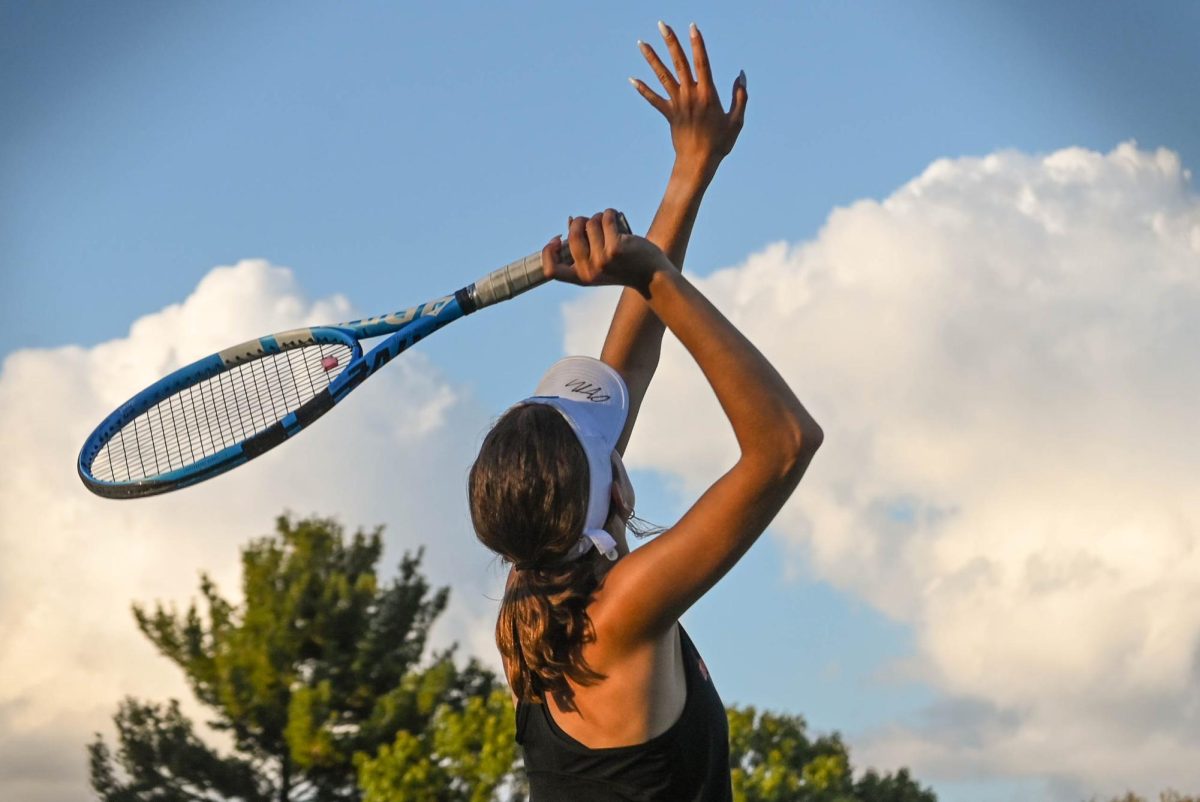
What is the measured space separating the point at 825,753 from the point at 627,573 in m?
37.2

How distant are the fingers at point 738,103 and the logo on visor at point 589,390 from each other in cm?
118

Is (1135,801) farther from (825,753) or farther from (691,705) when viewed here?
(691,705)

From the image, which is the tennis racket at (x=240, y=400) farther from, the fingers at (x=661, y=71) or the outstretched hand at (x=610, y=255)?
the outstretched hand at (x=610, y=255)

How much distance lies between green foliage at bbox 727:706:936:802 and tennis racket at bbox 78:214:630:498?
811 inches

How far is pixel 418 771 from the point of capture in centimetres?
3073

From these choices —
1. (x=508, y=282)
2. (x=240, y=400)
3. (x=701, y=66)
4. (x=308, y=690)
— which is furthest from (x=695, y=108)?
(x=308, y=690)

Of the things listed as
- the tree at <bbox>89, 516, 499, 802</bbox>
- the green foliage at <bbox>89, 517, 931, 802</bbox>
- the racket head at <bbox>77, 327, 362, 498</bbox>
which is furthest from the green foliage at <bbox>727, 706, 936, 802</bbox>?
the racket head at <bbox>77, 327, 362, 498</bbox>

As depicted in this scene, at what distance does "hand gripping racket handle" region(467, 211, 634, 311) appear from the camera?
4.57 metres

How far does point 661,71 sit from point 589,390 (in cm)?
123

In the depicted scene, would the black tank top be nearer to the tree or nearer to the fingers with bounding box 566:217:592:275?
the fingers with bounding box 566:217:592:275

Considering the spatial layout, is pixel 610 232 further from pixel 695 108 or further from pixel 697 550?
pixel 695 108

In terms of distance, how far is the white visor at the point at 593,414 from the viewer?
352 centimetres

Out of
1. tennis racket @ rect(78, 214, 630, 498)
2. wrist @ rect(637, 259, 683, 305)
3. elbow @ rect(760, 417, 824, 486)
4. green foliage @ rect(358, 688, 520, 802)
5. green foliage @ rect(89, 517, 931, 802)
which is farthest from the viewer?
green foliage @ rect(89, 517, 931, 802)

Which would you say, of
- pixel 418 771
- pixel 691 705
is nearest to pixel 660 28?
pixel 691 705
